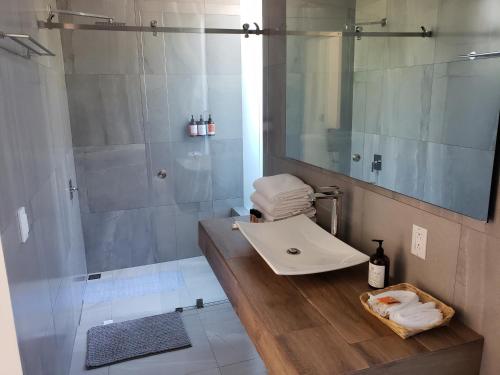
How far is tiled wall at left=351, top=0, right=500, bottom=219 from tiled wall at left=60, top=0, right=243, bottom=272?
5.75 ft

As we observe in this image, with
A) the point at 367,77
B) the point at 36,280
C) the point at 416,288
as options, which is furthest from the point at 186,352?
the point at 367,77

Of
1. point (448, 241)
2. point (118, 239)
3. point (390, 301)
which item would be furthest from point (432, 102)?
point (118, 239)

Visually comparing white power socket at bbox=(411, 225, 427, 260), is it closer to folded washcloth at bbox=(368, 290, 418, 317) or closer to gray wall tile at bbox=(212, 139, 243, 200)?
folded washcloth at bbox=(368, 290, 418, 317)

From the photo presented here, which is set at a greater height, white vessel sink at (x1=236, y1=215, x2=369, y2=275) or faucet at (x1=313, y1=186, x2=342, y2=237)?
faucet at (x1=313, y1=186, x2=342, y2=237)

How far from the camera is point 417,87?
1.41m

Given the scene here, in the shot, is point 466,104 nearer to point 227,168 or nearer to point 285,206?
point 285,206

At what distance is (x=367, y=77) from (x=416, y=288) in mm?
904

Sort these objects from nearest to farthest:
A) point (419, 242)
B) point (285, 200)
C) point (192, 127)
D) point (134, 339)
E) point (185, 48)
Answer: point (419, 242), point (285, 200), point (134, 339), point (185, 48), point (192, 127)

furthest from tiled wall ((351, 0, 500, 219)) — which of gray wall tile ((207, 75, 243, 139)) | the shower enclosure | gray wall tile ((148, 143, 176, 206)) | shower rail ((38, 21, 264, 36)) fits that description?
gray wall tile ((148, 143, 176, 206))

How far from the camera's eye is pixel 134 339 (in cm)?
257

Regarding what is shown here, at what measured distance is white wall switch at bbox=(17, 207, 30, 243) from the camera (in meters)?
1.42

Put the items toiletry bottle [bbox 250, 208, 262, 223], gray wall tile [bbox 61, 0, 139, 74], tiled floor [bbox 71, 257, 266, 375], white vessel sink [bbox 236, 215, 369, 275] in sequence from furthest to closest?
1. gray wall tile [bbox 61, 0, 139, 74]
2. tiled floor [bbox 71, 257, 266, 375]
3. toiletry bottle [bbox 250, 208, 262, 223]
4. white vessel sink [bbox 236, 215, 369, 275]

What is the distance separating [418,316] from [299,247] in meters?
0.68

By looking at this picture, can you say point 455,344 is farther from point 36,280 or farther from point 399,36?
point 36,280
